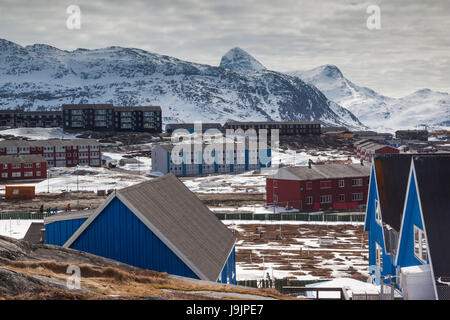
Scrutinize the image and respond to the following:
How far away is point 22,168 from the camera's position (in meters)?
91.1

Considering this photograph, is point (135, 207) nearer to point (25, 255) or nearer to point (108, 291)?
Result: point (25, 255)

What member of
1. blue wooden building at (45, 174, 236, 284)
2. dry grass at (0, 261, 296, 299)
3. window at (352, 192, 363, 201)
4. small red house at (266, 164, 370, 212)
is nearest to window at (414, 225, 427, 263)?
blue wooden building at (45, 174, 236, 284)

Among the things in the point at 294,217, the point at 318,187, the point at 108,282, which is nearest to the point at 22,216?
the point at 294,217

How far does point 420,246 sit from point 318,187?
4716 cm

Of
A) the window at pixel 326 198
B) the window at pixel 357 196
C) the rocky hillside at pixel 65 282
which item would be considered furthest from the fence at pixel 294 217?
the rocky hillside at pixel 65 282

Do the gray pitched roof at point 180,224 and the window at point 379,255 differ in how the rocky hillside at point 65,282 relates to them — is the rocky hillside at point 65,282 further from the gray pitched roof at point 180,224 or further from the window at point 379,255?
the window at point 379,255

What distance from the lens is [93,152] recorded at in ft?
376

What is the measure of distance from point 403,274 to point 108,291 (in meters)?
8.18

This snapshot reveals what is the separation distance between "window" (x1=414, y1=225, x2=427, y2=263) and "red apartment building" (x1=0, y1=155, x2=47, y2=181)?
8896 centimetres

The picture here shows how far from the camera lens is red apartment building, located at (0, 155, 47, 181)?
295 feet

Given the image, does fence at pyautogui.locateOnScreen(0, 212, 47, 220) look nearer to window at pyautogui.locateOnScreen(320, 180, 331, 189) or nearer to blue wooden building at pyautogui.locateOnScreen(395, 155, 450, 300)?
window at pyautogui.locateOnScreen(320, 180, 331, 189)

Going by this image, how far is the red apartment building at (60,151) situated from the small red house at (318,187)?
64963 millimetres

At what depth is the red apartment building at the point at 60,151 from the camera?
106688 millimetres
